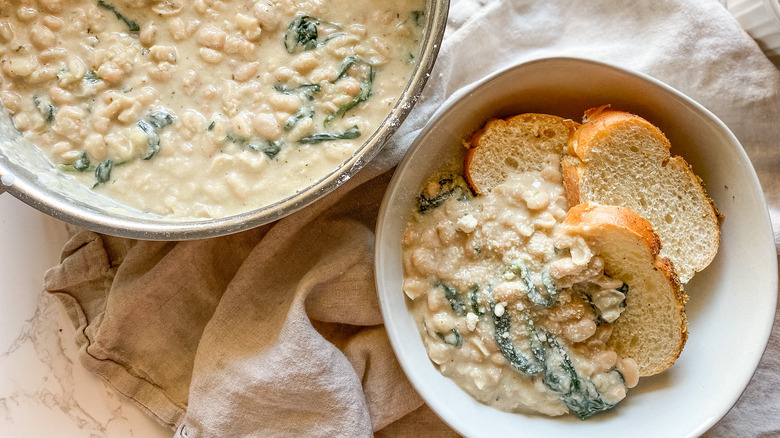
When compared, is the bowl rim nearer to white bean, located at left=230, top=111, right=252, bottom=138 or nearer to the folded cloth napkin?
white bean, located at left=230, top=111, right=252, bottom=138

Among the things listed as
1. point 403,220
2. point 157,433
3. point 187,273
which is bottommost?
point 157,433

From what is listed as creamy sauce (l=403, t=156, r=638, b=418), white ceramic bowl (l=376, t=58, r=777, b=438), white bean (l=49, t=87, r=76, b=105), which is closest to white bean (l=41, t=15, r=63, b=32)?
white bean (l=49, t=87, r=76, b=105)

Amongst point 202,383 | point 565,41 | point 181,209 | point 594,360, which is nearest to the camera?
point 181,209

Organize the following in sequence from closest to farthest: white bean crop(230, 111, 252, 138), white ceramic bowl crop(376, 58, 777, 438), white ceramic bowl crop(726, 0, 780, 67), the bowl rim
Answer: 1. the bowl rim
2. white bean crop(230, 111, 252, 138)
3. white ceramic bowl crop(376, 58, 777, 438)
4. white ceramic bowl crop(726, 0, 780, 67)

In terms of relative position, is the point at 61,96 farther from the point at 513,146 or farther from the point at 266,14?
the point at 513,146

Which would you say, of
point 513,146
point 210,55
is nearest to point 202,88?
point 210,55

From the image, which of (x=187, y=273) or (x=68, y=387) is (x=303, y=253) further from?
(x=68, y=387)

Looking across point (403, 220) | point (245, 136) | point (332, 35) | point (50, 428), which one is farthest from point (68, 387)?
point (332, 35)
